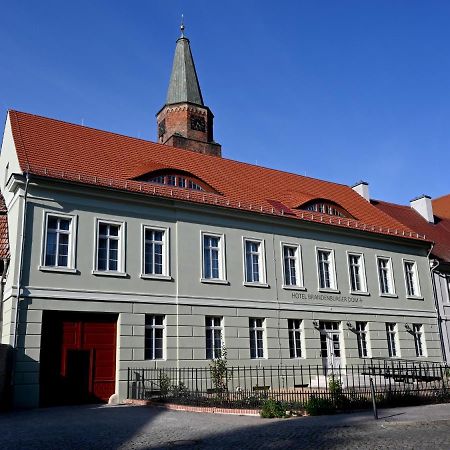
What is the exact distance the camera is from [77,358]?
722 inches

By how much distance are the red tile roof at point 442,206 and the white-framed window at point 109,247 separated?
27171 millimetres

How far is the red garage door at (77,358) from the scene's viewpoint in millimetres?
17703

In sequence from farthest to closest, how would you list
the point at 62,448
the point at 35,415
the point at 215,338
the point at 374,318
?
the point at 374,318 < the point at 215,338 < the point at 35,415 < the point at 62,448

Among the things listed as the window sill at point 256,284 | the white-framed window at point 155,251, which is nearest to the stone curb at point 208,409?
the white-framed window at point 155,251

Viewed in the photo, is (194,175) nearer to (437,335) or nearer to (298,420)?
(298,420)

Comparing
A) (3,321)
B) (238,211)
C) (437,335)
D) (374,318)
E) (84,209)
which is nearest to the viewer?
(3,321)

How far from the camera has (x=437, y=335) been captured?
2808 cm

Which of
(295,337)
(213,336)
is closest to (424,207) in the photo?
(295,337)

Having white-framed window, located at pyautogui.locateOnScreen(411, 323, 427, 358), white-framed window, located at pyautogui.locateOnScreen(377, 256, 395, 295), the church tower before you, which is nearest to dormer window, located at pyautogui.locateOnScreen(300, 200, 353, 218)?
white-framed window, located at pyautogui.locateOnScreen(377, 256, 395, 295)

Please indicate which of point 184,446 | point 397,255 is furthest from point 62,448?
point 397,255

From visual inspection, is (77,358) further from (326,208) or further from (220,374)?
(326,208)

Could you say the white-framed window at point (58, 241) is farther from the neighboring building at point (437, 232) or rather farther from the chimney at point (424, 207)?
the chimney at point (424, 207)

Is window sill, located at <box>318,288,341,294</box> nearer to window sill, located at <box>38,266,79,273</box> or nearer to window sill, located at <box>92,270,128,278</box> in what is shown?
window sill, located at <box>92,270,128,278</box>

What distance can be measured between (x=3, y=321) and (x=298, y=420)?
34.4 ft
